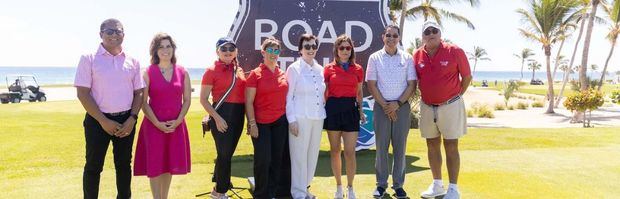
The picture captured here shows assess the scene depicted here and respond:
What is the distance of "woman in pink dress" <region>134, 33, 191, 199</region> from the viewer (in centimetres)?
460

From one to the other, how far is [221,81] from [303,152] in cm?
114

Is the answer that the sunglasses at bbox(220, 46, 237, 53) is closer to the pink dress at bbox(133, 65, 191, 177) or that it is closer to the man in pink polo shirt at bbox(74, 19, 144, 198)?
the pink dress at bbox(133, 65, 191, 177)

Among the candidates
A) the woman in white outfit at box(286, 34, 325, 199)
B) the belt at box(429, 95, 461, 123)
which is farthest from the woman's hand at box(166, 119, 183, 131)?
the belt at box(429, 95, 461, 123)

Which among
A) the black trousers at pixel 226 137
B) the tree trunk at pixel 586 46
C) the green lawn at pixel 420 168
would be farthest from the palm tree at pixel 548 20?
the black trousers at pixel 226 137

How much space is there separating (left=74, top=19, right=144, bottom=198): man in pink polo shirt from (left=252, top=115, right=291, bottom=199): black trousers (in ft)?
4.14

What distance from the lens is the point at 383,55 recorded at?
5738 mm

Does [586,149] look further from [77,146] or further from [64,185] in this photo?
[77,146]

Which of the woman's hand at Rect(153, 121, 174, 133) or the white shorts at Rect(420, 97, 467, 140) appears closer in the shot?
the woman's hand at Rect(153, 121, 174, 133)

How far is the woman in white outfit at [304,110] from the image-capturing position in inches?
205

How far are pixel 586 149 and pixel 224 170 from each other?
7.62 m

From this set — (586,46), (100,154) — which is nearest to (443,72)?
(100,154)

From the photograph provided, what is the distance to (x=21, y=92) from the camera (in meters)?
31.5

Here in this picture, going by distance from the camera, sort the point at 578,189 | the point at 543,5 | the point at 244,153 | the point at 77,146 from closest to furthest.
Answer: the point at 578,189 < the point at 244,153 < the point at 77,146 < the point at 543,5

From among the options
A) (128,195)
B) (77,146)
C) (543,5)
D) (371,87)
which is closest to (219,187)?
(128,195)
